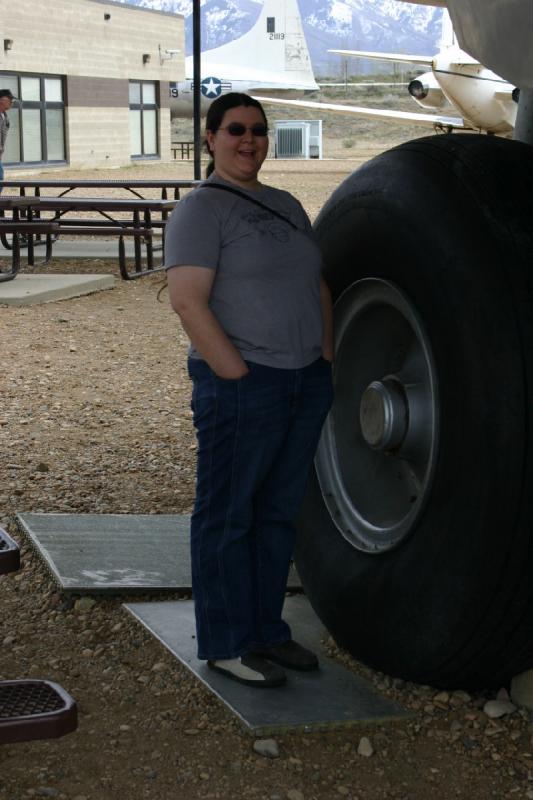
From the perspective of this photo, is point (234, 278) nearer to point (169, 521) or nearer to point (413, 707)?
point (413, 707)

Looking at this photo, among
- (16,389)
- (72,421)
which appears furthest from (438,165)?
(16,389)

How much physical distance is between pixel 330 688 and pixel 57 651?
82 cm

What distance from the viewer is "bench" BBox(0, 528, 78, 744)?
2.50 metres

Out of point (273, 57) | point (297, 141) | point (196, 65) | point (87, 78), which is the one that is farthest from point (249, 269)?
point (273, 57)

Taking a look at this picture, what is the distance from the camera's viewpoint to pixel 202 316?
2.87m

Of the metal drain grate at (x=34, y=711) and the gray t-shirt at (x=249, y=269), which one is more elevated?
the gray t-shirt at (x=249, y=269)

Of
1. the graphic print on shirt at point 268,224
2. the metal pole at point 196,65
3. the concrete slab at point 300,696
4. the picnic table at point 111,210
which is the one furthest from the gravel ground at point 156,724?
the picnic table at point 111,210

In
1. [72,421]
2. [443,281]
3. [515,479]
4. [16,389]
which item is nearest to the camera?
[515,479]

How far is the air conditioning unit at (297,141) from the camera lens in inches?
1604

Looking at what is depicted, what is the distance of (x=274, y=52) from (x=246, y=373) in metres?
68.6

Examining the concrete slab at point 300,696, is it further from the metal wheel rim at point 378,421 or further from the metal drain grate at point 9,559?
the metal drain grate at point 9,559

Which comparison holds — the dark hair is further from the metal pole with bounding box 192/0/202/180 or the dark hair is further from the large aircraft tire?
the metal pole with bounding box 192/0/202/180

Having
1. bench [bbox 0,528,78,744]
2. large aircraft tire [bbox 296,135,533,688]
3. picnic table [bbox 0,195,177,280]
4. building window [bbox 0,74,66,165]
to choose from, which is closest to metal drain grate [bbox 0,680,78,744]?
bench [bbox 0,528,78,744]

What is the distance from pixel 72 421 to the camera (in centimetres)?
627
